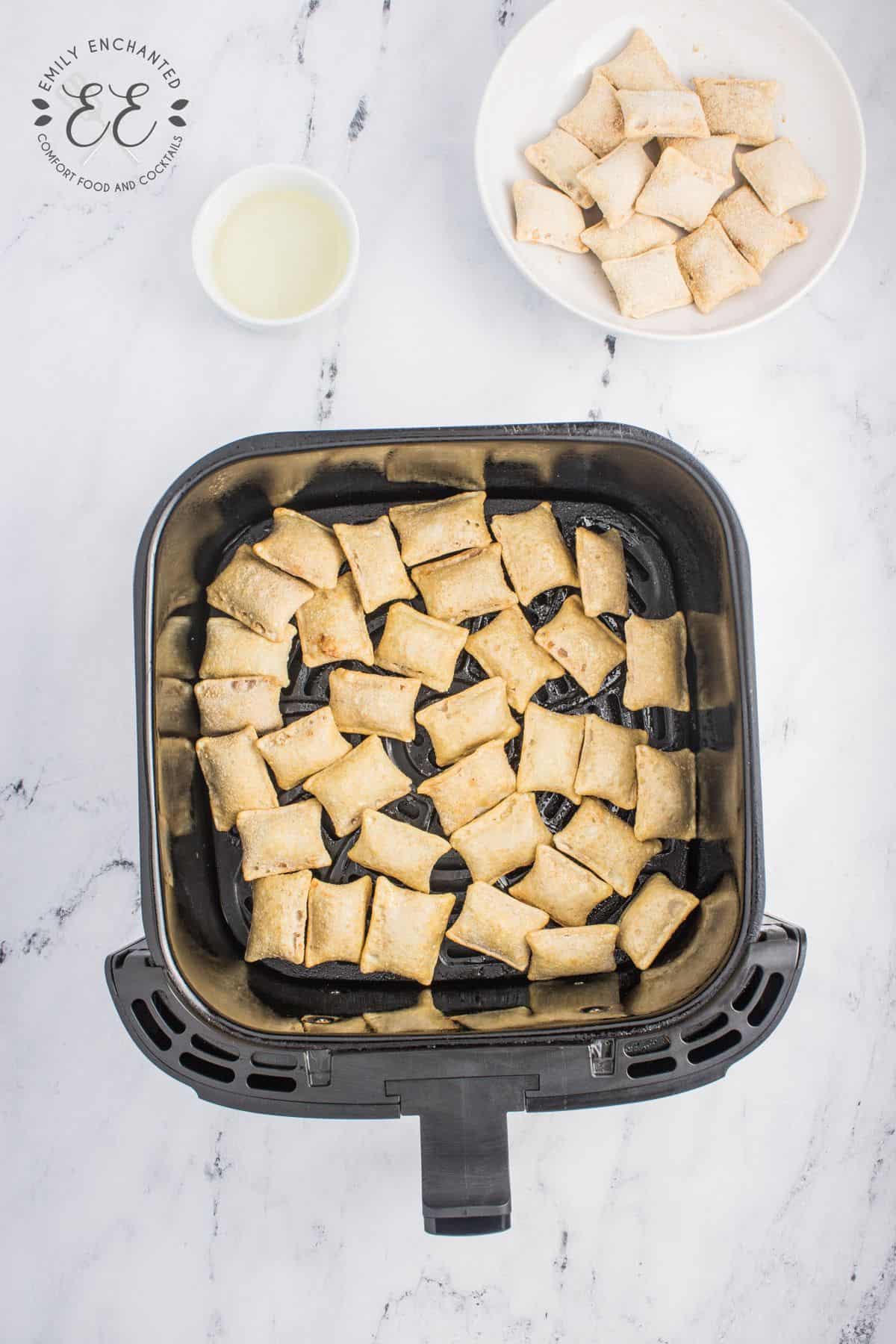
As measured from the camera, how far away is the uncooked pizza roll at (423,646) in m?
1.53

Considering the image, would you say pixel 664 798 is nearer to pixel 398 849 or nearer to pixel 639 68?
pixel 398 849

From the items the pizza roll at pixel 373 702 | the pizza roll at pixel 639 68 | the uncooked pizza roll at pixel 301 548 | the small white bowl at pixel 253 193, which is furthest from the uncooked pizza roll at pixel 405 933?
the pizza roll at pixel 639 68

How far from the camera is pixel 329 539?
152 centimetres

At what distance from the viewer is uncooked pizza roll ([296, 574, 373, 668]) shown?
1534 millimetres

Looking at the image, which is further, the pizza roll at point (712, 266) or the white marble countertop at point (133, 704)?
the white marble countertop at point (133, 704)

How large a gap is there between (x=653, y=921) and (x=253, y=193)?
1.22 metres

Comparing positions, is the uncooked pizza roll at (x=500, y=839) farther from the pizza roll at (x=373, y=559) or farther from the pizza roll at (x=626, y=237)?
the pizza roll at (x=626, y=237)

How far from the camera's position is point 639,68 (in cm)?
152

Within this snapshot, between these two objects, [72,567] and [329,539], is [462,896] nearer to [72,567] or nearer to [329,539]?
[329,539]

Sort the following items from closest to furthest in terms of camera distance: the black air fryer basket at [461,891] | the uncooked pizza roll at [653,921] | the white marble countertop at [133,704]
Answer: the black air fryer basket at [461,891] → the uncooked pizza roll at [653,921] → the white marble countertop at [133,704]

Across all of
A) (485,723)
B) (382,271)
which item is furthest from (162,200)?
(485,723)

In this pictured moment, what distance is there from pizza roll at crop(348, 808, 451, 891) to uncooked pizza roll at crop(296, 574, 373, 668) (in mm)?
237

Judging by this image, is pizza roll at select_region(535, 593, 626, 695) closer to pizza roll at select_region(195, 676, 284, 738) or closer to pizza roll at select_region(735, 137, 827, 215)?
pizza roll at select_region(195, 676, 284, 738)

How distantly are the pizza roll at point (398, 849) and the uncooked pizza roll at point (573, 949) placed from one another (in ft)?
0.60
